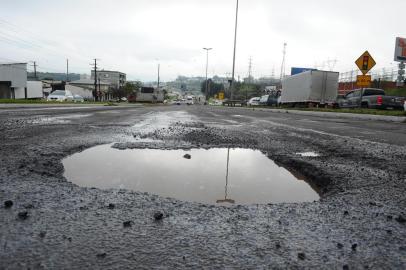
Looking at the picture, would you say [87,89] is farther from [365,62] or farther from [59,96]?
[365,62]

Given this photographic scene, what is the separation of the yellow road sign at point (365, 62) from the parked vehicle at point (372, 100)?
3.21 m

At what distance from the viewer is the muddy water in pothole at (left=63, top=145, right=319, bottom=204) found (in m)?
3.05

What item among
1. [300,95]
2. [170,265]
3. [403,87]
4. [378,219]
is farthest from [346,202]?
[403,87]

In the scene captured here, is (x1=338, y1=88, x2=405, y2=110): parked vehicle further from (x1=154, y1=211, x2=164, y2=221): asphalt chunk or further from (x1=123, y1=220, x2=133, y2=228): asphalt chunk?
(x1=123, y1=220, x2=133, y2=228): asphalt chunk

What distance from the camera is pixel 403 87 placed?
4425 centimetres

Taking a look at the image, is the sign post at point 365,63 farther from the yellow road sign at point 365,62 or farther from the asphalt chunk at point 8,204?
the asphalt chunk at point 8,204

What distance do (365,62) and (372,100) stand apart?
5.18 m

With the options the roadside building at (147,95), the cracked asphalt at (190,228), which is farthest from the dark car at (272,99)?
the cracked asphalt at (190,228)

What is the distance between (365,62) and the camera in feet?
56.9

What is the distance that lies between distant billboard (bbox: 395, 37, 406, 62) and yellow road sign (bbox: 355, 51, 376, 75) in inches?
1432

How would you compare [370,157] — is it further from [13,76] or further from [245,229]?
[13,76]

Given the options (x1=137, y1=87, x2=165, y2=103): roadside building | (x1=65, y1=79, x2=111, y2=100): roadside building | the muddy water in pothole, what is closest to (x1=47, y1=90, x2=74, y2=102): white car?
(x1=137, y1=87, x2=165, y2=103): roadside building

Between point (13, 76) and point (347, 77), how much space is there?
54864 millimetres

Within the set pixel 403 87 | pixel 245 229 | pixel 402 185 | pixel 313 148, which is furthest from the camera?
pixel 403 87
